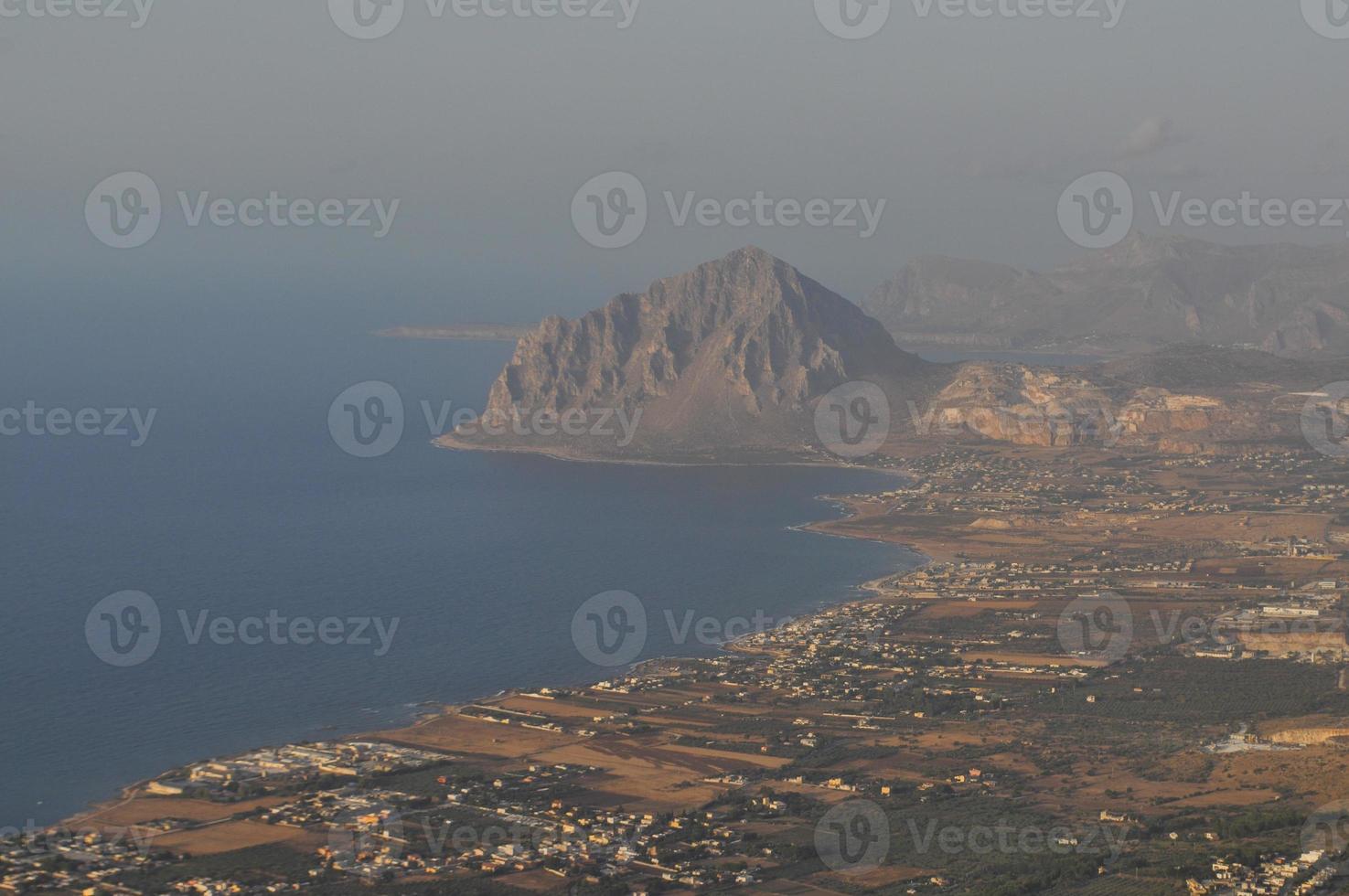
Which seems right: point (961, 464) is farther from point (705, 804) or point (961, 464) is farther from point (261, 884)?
point (261, 884)

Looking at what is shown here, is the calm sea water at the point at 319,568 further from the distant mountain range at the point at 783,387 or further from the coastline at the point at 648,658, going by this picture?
the distant mountain range at the point at 783,387

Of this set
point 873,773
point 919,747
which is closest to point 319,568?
point 919,747

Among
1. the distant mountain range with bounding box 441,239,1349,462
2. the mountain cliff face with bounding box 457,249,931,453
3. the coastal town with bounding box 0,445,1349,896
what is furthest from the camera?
the mountain cliff face with bounding box 457,249,931,453

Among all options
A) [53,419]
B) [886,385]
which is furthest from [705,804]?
[53,419]

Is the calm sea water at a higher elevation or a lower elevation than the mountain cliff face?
lower

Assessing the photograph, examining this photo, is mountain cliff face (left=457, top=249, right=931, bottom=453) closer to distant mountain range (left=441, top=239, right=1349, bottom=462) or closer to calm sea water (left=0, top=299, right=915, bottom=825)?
distant mountain range (left=441, top=239, right=1349, bottom=462)

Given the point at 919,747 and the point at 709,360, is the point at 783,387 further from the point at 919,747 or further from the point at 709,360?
the point at 919,747

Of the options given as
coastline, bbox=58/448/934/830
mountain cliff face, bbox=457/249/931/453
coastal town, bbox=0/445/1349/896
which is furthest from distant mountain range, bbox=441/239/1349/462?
coastal town, bbox=0/445/1349/896
